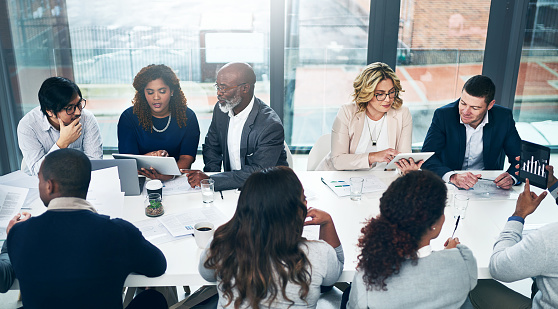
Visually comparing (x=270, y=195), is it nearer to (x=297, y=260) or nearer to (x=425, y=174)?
(x=297, y=260)

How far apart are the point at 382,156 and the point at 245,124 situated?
0.90m

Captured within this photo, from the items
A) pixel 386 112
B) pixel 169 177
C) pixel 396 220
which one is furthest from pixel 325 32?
pixel 396 220

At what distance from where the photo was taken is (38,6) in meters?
4.52

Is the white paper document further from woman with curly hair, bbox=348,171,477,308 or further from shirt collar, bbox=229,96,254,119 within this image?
shirt collar, bbox=229,96,254,119

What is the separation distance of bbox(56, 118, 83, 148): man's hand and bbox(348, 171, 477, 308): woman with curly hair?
2.14 meters

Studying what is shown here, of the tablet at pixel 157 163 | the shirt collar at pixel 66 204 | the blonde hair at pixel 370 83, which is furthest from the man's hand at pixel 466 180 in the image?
the shirt collar at pixel 66 204

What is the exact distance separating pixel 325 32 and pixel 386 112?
5.54 feet

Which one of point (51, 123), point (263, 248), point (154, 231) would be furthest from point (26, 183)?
point (263, 248)

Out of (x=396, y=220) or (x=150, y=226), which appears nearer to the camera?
(x=396, y=220)

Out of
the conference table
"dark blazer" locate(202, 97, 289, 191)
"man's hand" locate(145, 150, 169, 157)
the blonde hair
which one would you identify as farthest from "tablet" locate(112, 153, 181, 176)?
the blonde hair

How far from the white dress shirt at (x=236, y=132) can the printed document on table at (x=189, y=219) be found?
830 millimetres

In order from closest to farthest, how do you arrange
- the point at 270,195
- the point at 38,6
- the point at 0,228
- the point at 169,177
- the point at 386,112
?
1. the point at 270,195
2. the point at 0,228
3. the point at 169,177
4. the point at 386,112
5. the point at 38,6

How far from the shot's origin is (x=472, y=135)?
10.6ft

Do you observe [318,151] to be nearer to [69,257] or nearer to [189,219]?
[189,219]
